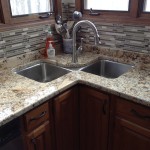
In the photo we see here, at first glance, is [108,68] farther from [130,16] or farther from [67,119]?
[67,119]

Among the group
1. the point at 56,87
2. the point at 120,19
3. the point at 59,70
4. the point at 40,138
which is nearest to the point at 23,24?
the point at 59,70

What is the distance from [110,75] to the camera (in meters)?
1.83

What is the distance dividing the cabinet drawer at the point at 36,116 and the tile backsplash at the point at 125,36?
95 centimetres

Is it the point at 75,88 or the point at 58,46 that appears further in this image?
the point at 58,46

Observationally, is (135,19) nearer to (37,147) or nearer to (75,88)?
(75,88)

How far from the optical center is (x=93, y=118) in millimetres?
1457

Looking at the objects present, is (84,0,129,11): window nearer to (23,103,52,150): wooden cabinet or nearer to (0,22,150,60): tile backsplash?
(0,22,150,60): tile backsplash

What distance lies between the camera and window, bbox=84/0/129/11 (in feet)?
5.65

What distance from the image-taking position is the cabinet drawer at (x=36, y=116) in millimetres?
1132

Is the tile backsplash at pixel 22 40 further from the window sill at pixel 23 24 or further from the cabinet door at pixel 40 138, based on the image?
the cabinet door at pixel 40 138

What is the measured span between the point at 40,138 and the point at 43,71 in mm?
697

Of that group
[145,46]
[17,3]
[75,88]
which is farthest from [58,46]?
[145,46]

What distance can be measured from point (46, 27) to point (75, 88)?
75cm

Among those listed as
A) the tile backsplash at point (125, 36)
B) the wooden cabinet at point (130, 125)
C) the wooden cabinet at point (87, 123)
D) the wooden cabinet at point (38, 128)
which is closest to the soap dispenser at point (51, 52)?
the tile backsplash at point (125, 36)
